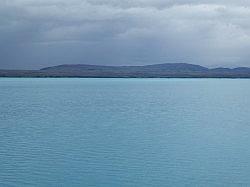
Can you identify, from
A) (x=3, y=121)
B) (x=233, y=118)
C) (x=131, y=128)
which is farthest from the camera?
(x=233, y=118)

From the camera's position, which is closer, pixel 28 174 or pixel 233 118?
pixel 28 174

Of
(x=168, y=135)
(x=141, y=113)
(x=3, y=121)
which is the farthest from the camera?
(x=141, y=113)

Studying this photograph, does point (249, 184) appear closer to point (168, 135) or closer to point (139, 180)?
point (139, 180)

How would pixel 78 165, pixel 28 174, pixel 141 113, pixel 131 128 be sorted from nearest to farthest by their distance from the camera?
pixel 28 174 < pixel 78 165 < pixel 131 128 < pixel 141 113

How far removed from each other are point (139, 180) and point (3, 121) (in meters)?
15.9

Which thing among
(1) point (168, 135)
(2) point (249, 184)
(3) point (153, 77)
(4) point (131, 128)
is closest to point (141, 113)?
(4) point (131, 128)

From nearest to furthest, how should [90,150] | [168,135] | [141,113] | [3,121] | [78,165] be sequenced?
[78,165] < [90,150] < [168,135] < [3,121] < [141,113]

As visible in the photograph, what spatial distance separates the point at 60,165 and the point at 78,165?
23.6 inches

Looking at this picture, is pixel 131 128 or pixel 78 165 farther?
pixel 131 128

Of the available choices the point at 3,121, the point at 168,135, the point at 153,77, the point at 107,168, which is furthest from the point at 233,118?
the point at 153,77

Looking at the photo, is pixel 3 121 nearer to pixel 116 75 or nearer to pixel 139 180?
pixel 139 180

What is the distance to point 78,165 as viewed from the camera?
1648 cm

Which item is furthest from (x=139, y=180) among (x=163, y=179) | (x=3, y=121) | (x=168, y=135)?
(x=3, y=121)

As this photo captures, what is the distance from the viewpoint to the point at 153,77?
588 feet
